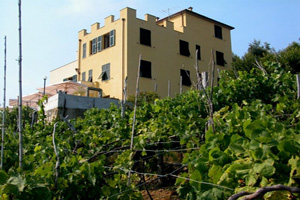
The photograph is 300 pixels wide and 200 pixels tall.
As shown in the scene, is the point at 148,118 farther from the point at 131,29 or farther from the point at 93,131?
the point at 131,29

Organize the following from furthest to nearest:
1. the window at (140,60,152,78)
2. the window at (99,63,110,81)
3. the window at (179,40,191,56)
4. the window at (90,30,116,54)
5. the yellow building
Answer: the window at (179,40,191,56) → the window at (90,30,116,54) → the window at (99,63,110,81) → the window at (140,60,152,78) → the yellow building

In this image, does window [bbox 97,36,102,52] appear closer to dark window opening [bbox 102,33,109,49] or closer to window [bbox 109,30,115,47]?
dark window opening [bbox 102,33,109,49]

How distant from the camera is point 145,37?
2047 centimetres

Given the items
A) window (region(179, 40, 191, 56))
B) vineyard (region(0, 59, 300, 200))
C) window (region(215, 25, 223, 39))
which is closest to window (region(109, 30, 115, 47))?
window (region(179, 40, 191, 56))

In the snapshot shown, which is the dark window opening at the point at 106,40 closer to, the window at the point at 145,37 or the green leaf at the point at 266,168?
the window at the point at 145,37

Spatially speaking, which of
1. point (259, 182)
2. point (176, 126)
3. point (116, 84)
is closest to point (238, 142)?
point (259, 182)

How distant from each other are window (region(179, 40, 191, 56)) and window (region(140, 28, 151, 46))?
8.94 ft

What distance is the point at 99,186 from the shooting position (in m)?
2.43

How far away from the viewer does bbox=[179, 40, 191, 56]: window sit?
22.4 meters

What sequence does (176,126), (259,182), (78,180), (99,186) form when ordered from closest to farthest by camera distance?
1. (259,182)
2. (78,180)
3. (99,186)
4. (176,126)

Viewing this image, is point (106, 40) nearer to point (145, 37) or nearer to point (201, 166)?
point (145, 37)

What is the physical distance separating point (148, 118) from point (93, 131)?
803 mm

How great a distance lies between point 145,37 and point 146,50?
0.82 meters

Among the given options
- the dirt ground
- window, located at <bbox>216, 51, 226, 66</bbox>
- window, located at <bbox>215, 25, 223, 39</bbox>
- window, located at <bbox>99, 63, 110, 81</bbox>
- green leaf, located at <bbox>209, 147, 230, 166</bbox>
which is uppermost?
window, located at <bbox>215, 25, 223, 39</bbox>
